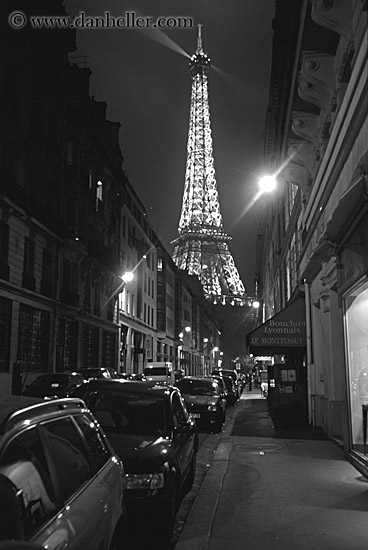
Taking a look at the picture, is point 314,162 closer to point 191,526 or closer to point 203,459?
point 203,459

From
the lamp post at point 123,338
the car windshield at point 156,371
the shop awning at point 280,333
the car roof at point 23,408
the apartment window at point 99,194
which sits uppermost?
the apartment window at point 99,194

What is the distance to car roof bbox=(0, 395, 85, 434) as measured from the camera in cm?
312

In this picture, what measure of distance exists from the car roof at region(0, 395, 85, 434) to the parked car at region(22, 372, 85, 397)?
1640 centimetres

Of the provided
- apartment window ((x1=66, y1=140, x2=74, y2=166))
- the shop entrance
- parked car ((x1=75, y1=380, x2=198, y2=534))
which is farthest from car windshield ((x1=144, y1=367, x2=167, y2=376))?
parked car ((x1=75, y1=380, x2=198, y2=534))

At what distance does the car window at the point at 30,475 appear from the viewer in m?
2.95

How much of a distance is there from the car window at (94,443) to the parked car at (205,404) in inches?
545

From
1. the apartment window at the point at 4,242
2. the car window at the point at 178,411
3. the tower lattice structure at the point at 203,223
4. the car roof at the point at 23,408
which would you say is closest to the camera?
the car roof at the point at 23,408

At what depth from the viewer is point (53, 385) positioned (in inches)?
810

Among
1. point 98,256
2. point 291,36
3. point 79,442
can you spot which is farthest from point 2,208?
point 79,442

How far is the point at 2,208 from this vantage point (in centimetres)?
2873

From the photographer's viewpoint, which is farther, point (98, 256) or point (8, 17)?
point (98, 256)

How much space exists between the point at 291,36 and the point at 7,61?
19.2 metres

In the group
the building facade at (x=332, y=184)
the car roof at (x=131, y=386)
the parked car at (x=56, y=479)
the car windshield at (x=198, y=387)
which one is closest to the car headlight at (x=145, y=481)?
the car roof at (x=131, y=386)

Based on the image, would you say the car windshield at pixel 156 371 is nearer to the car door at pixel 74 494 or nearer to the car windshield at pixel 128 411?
the car windshield at pixel 128 411
